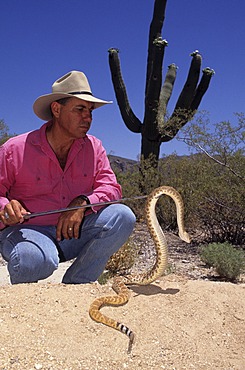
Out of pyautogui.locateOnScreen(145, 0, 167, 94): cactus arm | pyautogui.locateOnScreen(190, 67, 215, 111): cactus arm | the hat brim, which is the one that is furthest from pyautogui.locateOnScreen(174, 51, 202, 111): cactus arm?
the hat brim

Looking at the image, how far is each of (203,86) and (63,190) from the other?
38.0 feet

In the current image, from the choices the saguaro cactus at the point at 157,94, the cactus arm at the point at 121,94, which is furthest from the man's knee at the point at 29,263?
the cactus arm at the point at 121,94

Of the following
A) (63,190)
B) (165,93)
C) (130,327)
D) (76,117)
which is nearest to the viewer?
(130,327)

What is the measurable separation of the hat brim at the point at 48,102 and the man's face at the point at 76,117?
6 centimetres

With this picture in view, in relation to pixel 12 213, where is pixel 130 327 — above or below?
below

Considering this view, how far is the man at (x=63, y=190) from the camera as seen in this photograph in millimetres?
3953

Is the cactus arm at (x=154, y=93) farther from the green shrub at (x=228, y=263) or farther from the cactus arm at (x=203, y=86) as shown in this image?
the green shrub at (x=228, y=263)

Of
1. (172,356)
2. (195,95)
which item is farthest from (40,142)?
(195,95)

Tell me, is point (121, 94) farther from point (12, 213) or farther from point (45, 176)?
point (12, 213)

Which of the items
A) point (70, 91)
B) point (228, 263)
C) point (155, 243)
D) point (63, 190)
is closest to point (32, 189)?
point (63, 190)

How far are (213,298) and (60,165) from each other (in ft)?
5.91

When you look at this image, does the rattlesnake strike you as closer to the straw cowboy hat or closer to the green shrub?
the straw cowboy hat

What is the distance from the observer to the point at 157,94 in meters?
14.2

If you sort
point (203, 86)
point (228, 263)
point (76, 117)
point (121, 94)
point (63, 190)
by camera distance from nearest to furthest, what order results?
point (76, 117)
point (63, 190)
point (228, 263)
point (203, 86)
point (121, 94)
